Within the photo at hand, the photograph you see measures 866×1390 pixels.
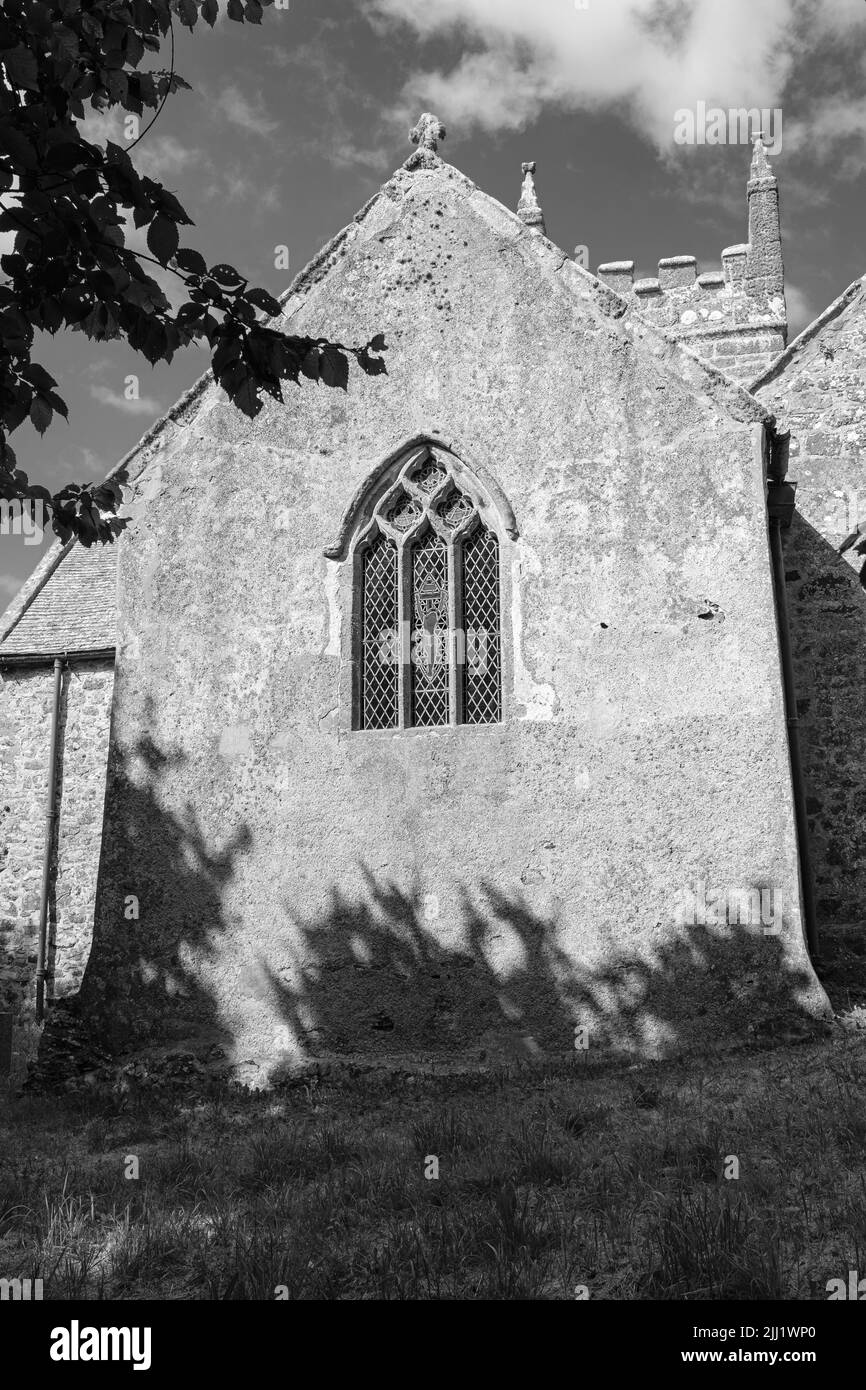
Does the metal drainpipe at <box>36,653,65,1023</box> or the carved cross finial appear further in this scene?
the metal drainpipe at <box>36,653,65,1023</box>

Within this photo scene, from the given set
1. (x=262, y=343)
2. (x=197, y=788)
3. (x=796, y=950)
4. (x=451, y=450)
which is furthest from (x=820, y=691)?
(x=262, y=343)

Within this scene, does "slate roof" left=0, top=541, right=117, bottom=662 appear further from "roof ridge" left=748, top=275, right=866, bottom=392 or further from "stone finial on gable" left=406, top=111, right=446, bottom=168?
"roof ridge" left=748, top=275, right=866, bottom=392

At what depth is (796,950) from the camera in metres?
8.08

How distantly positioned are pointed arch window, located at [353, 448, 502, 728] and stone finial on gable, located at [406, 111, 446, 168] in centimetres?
301

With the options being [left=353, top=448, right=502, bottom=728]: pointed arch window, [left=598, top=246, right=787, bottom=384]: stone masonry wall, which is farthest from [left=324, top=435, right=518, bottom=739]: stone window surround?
[left=598, top=246, right=787, bottom=384]: stone masonry wall

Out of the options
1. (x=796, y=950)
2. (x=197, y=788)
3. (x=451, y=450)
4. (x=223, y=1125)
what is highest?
(x=451, y=450)

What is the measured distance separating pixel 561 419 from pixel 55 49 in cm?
553

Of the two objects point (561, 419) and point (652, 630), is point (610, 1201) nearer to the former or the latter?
point (652, 630)

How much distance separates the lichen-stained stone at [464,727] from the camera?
27.6 feet

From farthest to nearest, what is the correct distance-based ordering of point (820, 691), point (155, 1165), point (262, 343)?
1. point (820, 691)
2. point (155, 1165)
3. point (262, 343)

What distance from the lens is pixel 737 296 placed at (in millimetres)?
19469

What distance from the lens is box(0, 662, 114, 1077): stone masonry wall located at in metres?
13.4

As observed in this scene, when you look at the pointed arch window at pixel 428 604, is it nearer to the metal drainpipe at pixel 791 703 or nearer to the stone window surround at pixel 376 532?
the stone window surround at pixel 376 532
